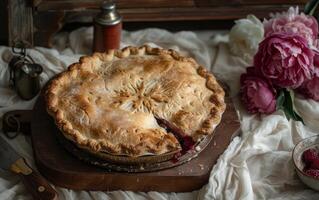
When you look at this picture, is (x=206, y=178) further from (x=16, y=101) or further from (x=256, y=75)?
(x=16, y=101)

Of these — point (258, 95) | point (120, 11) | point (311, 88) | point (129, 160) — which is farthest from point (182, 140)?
point (120, 11)

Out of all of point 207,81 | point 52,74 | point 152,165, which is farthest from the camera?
point 52,74

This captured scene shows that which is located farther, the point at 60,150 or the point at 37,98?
the point at 37,98

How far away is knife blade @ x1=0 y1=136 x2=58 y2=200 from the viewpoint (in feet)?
3.34

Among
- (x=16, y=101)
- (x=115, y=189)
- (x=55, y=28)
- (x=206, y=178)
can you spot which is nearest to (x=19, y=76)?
(x=16, y=101)

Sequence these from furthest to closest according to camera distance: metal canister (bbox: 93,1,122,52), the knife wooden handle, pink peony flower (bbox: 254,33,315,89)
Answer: metal canister (bbox: 93,1,122,52) < pink peony flower (bbox: 254,33,315,89) < the knife wooden handle

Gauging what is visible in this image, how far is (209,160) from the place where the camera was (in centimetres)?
110

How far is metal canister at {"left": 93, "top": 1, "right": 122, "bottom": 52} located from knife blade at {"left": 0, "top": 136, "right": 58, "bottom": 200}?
0.37 metres

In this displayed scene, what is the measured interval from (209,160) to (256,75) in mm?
244

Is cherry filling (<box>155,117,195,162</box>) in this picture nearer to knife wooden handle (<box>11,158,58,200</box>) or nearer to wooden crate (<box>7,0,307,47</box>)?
knife wooden handle (<box>11,158,58,200</box>)

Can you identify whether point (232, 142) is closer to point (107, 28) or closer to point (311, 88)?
point (311, 88)

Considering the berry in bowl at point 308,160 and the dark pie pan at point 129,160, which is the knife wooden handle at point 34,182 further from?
the berry in bowl at point 308,160

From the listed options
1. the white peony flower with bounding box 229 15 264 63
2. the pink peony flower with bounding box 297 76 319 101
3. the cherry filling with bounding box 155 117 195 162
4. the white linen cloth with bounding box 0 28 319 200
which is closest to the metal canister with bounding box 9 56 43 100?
the white linen cloth with bounding box 0 28 319 200

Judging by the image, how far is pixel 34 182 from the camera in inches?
40.8
